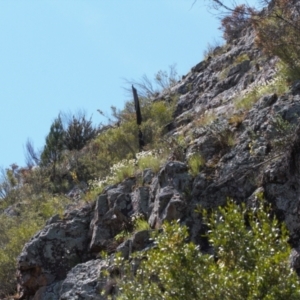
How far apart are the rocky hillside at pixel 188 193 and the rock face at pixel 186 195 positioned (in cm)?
2

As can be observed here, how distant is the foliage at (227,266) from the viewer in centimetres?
822

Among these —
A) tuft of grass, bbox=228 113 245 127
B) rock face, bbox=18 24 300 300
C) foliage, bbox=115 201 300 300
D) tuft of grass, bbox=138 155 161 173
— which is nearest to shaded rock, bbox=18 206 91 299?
rock face, bbox=18 24 300 300

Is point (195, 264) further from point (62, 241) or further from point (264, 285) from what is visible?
point (62, 241)

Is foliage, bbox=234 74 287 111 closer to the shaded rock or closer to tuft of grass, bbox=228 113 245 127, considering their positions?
tuft of grass, bbox=228 113 245 127

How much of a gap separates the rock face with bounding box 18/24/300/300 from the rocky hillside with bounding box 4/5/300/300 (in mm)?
18

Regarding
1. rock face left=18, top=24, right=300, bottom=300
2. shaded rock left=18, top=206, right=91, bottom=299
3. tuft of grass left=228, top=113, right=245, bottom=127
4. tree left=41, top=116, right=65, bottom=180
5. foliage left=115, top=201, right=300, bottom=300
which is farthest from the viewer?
tree left=41, top=116, right=65, bottom=180

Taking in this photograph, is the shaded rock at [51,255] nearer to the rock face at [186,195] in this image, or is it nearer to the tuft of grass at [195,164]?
the rock face at [186,195]

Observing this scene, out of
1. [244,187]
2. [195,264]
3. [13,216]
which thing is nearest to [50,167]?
[13,216]

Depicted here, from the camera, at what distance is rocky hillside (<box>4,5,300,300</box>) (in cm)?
1298

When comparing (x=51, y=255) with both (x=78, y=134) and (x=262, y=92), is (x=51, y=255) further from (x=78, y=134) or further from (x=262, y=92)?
(x=78, y=134)

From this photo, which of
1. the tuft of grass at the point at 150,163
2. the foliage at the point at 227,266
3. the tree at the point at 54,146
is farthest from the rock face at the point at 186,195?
the tree at the point at 54,146

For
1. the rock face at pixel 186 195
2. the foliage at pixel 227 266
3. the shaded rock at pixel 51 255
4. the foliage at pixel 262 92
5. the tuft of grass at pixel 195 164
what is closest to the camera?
the foliage at pixel 227 266

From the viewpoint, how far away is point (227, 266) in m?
8.84

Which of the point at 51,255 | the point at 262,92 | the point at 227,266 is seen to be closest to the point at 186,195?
the point at 51,255
